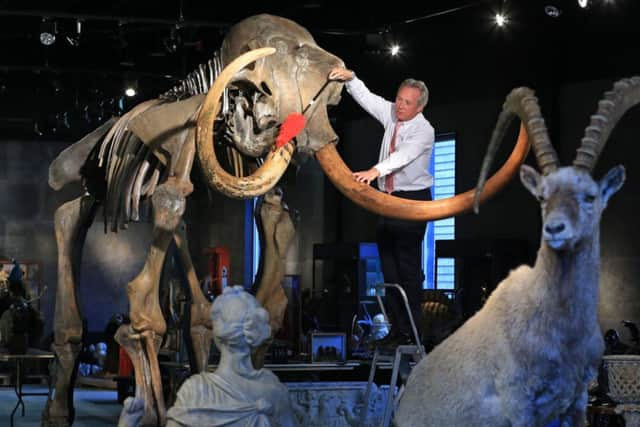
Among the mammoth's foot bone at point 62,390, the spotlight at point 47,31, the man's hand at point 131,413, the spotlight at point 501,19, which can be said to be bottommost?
→ the mammoth's foot bone at point 62,390

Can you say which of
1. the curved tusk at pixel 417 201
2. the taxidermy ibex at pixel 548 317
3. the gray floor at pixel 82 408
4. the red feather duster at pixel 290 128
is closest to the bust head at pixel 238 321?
the taxidermy ibex at pixel 548 317

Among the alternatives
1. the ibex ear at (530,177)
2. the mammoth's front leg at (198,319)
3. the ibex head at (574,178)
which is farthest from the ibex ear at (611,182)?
the mammoth's front leg at (198,319)

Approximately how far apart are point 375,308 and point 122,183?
11935 millimetres

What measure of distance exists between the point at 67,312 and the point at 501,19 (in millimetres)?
8141

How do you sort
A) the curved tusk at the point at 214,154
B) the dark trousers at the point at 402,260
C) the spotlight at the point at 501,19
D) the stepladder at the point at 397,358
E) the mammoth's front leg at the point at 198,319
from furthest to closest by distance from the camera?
1. the spotlight at the point at 501,19
2. the mammoth's front leg at the point at 198,319
3. the dark trousers at the point at 402,260
4. the curved tusk at the point at 214,154
5. the stepladder at the point at 397,358

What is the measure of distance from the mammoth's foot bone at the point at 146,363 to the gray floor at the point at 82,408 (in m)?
2.58

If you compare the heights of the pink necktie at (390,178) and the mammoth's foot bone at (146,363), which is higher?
the pink necktie at (390,178)

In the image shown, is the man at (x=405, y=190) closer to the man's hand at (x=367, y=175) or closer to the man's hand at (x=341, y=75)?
the man's hand at (x=367, y=175)

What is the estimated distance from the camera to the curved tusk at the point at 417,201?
227 inches

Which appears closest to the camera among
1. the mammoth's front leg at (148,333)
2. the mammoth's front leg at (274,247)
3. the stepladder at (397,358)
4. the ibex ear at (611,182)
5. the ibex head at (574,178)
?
the ibex head at (574,178)

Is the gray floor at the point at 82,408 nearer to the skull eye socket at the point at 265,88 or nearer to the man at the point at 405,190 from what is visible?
the skull eye socket at the point at 265,88

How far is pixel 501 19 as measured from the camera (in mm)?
15578

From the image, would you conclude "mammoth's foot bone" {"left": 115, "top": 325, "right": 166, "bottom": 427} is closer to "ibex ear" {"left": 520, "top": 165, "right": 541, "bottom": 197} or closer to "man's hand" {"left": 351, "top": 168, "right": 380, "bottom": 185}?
"man's hand" {"left": 351, "top": 168, "right": 380, "bottom": 185}

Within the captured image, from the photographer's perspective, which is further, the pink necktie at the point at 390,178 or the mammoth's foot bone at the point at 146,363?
the mammoth's foot bone at the point at 146,363
